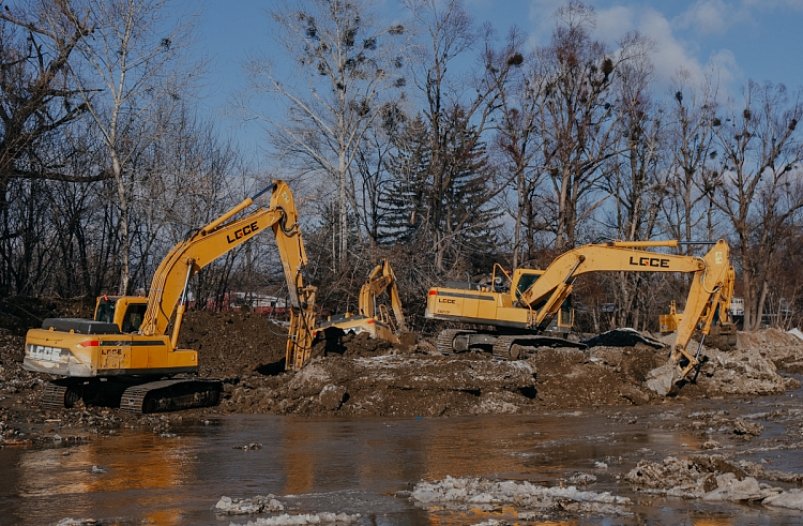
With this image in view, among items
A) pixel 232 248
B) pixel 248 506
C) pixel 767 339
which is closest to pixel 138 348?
pixel 232 248

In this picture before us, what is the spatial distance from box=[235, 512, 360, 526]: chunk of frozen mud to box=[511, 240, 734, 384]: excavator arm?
14668 mm

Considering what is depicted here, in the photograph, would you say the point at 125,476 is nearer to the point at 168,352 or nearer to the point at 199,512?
the point at 199,512

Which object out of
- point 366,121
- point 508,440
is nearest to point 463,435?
point 508,440

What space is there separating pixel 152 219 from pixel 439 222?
39.4ft

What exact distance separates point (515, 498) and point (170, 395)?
10.2 m

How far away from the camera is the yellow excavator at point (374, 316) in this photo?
80.7ft

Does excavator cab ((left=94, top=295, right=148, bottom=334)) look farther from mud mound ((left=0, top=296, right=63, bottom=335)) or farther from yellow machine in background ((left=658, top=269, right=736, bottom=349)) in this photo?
yellow machine in background ((left=658, top=269, right=736, bottom=349))

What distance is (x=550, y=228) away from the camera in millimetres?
45938

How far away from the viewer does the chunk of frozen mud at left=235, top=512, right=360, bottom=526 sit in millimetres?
8602

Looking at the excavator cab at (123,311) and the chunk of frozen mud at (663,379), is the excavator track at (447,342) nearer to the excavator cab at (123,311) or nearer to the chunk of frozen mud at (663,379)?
the chunk of frozen mud at (663,379)

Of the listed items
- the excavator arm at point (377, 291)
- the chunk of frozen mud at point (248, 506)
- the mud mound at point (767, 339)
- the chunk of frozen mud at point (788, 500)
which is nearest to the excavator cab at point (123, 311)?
the excavator arm at point (377, 291)

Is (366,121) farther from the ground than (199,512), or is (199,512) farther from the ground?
(366,121)

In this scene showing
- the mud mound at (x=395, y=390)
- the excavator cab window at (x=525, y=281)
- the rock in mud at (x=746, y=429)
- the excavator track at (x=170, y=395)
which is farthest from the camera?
the excavator cab window at (x=525, y=281)

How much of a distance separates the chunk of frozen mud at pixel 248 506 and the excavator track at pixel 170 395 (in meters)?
8.43
